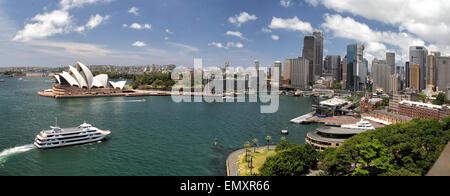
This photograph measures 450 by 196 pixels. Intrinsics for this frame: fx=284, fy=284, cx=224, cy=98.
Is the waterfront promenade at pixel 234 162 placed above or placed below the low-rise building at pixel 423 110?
below

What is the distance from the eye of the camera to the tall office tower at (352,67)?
335 ft

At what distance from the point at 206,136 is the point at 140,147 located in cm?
569

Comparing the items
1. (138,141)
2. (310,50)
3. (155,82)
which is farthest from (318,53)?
(138,141)

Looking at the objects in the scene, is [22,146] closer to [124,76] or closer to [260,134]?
[260,134]

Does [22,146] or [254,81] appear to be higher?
[254,81]

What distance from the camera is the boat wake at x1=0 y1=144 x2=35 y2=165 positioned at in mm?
17203

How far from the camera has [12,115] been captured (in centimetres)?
3022

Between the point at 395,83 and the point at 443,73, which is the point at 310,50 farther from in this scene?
the point at 443,73

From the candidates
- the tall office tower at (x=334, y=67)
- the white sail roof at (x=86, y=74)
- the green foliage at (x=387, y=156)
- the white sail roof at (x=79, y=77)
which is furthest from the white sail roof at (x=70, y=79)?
the tall office tower at (x=334, y=67)

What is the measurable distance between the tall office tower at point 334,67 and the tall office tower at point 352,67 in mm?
17100

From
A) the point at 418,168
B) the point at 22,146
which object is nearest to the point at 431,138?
the point at 418,168

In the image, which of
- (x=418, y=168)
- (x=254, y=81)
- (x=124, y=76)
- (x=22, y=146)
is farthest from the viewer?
(x=124, y=76)

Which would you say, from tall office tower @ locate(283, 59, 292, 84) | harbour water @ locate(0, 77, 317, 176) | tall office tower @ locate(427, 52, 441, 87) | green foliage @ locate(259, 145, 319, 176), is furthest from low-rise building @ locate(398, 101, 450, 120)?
tall office tower @ locate(283, 59, 292, 84)

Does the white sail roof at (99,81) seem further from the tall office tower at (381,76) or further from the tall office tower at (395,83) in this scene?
the tall office tower at (381,76)
